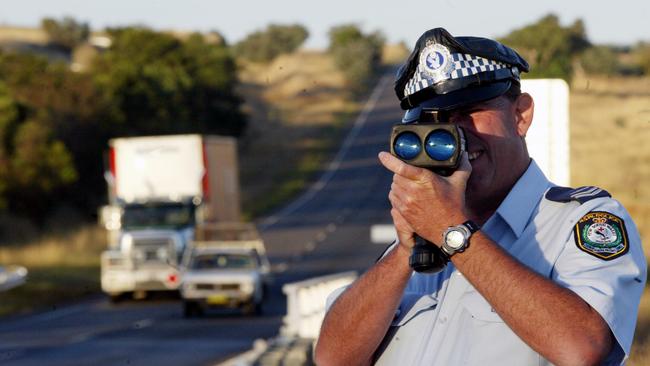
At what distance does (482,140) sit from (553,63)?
Answer: 5408mm

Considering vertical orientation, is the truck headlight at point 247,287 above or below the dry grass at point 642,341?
below

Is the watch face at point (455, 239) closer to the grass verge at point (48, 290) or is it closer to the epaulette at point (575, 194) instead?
the epaulette at point (575, 194)

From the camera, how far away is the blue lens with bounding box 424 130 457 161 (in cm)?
285

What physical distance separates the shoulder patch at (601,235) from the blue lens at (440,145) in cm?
40

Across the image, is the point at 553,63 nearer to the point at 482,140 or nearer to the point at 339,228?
the point at 482,140

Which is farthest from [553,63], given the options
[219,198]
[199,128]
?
[199,128]

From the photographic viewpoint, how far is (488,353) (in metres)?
3.02

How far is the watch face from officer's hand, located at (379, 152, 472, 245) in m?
0.02

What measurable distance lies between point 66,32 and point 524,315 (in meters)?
113

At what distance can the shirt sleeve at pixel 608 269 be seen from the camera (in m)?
2.90

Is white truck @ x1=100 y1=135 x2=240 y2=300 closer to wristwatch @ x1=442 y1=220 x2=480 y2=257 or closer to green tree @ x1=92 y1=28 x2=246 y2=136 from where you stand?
green tree @ x1=92 y1=28 x2=246 y2=136

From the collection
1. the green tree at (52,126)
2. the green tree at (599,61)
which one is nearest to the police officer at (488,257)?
the green tree at (599,61)

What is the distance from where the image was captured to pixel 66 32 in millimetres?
113062

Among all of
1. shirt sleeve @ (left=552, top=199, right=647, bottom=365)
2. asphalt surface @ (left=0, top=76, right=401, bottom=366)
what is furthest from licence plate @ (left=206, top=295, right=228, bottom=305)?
shirt sleeve @ (left=552, top=199, right=647, bottom=365)
